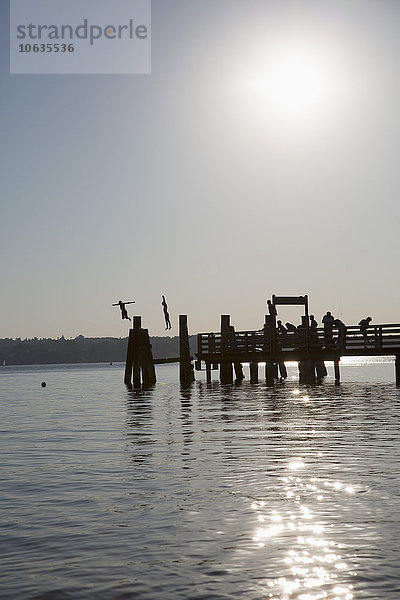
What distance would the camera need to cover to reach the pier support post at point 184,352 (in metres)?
36.9

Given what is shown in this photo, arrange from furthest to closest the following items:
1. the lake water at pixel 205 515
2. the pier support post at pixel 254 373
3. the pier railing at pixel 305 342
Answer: the pier support post at pixel 254 373 < the pier railing at pixel 305 342 < the lake water at pixel 205 515

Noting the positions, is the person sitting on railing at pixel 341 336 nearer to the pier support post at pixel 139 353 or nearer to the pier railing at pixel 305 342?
the pier railing at pixel 305 342

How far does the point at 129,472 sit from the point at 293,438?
508 centimetres

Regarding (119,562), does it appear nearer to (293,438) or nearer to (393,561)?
(393,561)

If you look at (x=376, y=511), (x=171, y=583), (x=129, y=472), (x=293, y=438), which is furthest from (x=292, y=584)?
(x=293, y=438)

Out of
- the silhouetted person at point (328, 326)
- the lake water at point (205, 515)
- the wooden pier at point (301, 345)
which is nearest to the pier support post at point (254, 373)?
the wooden pier at point (301, 345)

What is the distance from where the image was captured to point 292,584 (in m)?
6.18

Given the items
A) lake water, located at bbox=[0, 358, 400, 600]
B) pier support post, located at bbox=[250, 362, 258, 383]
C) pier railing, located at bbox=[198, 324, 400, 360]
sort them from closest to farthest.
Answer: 1. lake water, located at bbox=[0, 358, 400, 600]
2. pier railing, located at bbox=[198, 324, 400, 360]
3. pier support post, located at bbox=[250, 362, 258, 383]

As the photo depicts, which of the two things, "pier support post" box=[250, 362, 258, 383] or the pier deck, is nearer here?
the pier deck

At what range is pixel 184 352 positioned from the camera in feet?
126

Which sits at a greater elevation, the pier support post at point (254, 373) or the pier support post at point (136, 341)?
the pier support post at point (136, 341)

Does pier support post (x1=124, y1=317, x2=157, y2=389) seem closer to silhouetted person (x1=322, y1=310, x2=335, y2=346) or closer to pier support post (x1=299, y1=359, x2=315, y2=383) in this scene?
pier support post (x1=299, y1=359, x2=315, y2=383)

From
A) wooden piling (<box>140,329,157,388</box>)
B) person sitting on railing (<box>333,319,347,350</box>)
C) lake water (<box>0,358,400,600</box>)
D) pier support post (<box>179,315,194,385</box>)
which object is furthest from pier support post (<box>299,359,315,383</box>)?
lake water (<box>0,358,400,600</box>)

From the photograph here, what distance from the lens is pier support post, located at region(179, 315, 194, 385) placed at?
3694 cm
